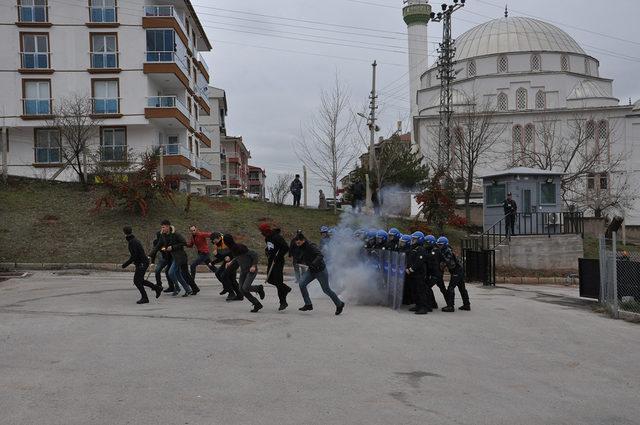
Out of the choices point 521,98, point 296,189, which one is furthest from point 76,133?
point 521,98

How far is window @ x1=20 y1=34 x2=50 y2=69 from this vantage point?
40500 millimetres

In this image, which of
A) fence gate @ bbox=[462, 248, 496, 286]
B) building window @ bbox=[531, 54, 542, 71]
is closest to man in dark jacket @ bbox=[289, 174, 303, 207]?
fence gate @ bbox=[462, 248, 496, 286]

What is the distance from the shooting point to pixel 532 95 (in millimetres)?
69812

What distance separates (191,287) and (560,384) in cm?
941

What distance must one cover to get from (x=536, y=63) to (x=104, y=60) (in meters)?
48.9

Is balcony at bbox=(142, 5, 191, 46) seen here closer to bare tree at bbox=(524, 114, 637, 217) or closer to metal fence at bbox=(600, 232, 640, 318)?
bare tree at bbox=(524, 114, 637, 217)

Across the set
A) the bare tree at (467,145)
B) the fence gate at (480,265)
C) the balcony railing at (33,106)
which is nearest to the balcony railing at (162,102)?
the balcony railing at (33,106)

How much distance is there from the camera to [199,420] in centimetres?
550

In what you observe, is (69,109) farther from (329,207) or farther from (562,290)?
(562,290)

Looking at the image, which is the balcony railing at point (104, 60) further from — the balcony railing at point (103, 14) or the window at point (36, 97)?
the window at point (36, 97)

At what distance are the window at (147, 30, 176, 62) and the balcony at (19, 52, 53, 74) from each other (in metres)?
6.34

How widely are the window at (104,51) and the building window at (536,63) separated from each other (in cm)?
4769

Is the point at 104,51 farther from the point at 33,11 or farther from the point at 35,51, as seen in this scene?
the point at 33,11

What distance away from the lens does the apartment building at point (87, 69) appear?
40.2 metres
